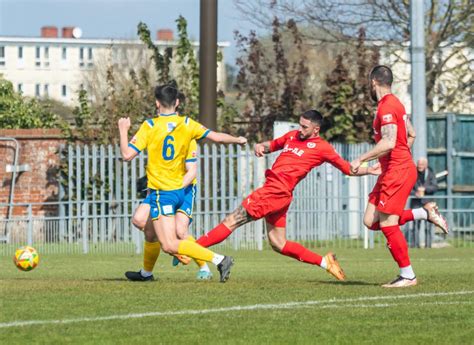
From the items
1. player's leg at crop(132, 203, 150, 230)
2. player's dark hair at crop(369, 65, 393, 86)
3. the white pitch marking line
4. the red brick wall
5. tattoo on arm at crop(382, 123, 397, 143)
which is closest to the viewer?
the white pitch marking line

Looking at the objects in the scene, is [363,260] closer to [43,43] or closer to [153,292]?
[153,292]

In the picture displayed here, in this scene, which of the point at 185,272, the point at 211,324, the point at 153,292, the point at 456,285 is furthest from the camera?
the point at 185,272

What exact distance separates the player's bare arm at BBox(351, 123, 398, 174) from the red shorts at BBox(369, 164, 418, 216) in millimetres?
304

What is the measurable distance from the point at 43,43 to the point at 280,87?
101 metres

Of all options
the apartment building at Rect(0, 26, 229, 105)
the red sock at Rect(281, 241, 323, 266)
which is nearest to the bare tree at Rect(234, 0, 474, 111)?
the red sock at Rect(281, 241, 323, 266)

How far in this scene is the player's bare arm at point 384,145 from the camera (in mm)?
11750

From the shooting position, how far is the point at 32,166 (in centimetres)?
2931

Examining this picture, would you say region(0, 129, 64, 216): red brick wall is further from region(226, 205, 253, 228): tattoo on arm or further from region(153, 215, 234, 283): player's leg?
region(153, 215, 234, 283): player's leg

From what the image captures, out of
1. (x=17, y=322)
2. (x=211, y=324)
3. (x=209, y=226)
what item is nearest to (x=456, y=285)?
(x=211, y=324)

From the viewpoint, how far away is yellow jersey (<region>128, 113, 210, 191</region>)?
12.4m

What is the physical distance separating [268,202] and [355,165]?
1.32 meters

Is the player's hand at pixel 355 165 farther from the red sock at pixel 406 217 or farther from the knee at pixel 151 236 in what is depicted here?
the knee at pixel 151 236

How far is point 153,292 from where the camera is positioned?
1123cm

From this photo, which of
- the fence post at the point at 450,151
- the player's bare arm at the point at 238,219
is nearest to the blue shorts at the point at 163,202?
the player's bare arm at the point at 238,219
